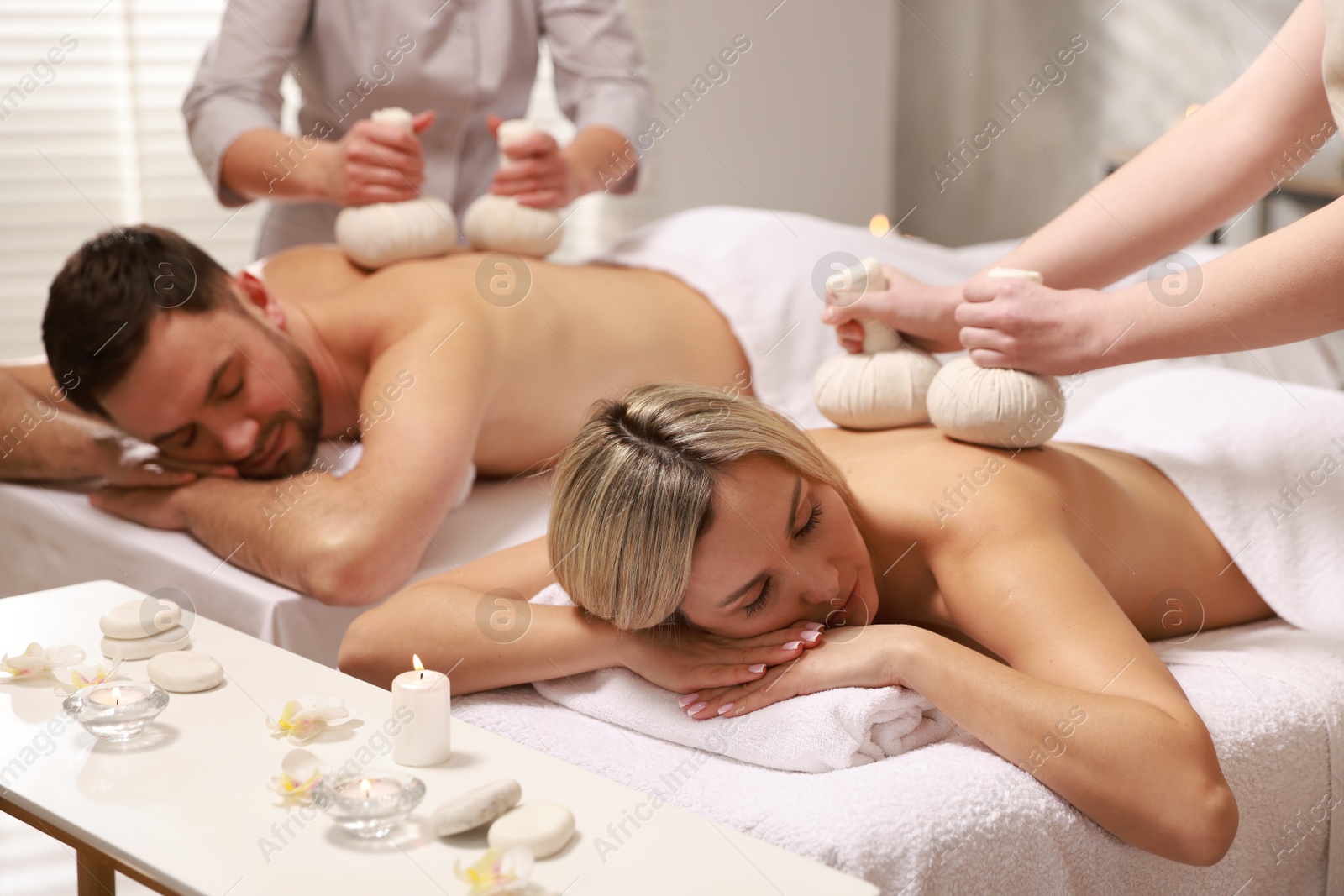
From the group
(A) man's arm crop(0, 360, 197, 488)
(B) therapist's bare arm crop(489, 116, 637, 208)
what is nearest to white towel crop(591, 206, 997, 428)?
(B) therapist's bare arm crop(489, 116, 637, 208)

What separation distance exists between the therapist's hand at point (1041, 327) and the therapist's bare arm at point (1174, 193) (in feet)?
0.39

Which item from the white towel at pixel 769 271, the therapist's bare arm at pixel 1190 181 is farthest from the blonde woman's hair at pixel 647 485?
the white towel at pixel 769 271

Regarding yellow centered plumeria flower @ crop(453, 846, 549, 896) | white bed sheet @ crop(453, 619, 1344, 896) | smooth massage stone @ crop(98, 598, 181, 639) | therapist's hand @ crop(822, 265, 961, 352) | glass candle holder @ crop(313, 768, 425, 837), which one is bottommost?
white bed sheet @ crop(453, 619, 1344, 896)

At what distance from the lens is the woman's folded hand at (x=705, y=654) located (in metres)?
1.12

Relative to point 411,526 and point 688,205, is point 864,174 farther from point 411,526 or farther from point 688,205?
point 411,526

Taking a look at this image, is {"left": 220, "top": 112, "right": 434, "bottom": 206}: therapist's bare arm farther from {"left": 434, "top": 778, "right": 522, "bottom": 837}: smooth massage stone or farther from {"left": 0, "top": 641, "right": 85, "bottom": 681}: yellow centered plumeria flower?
{"left": 434, "top": 778, "right": 522, "bottom": 837}: smooth massage stone

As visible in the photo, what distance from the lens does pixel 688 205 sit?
12.6ft

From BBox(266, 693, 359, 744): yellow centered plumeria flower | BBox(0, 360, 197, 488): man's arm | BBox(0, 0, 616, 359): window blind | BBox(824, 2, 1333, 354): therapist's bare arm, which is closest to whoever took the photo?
BBox(266, 693, 359, 744): yellow centered plumeria flower

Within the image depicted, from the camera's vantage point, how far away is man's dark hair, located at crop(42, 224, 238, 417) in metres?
1.61

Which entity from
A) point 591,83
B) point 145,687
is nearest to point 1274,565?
point 145,687

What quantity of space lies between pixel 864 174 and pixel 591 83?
75.6 inches

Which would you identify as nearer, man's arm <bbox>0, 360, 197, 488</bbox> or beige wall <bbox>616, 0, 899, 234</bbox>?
man's arm <bbox>0, 360, 197, 488</bbox>

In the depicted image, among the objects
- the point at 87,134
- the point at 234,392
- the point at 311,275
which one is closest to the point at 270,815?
the point at 234,392

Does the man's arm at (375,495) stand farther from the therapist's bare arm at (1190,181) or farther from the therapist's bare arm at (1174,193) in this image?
the therapist's bare arm at (1190,181)
